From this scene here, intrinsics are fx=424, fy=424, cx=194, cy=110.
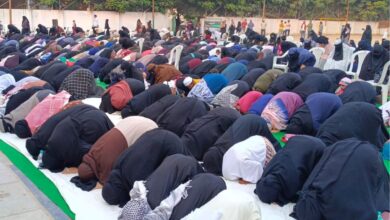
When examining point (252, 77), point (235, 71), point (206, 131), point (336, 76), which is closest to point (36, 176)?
point (206, 131)

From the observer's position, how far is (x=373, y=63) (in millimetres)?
7145

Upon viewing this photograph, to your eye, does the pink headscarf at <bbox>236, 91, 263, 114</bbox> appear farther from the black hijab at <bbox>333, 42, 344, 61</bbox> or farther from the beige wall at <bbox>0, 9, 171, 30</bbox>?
the beige wall at <bbox>0, 9, 171, 30</bbox>

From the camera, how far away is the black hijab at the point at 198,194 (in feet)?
8.62

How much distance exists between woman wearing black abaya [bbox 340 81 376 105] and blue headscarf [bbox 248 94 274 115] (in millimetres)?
932

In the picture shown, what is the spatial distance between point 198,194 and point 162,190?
28 cm

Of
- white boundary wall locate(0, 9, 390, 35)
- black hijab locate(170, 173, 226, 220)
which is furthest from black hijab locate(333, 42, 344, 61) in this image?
white boundary wall locate(0, 9, 390, 35)

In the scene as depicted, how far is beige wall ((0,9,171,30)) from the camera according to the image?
21.4 metres

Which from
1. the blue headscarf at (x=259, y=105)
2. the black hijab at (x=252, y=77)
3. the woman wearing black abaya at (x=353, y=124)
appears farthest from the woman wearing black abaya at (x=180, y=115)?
the black hijab at (x=252, y=77)

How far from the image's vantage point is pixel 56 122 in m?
4.12

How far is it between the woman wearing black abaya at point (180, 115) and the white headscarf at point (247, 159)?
1.07 m

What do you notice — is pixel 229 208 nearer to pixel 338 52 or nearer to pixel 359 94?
pixel 359 94

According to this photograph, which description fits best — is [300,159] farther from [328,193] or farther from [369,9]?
[369,9]

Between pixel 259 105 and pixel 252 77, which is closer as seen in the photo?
pixel 259 105

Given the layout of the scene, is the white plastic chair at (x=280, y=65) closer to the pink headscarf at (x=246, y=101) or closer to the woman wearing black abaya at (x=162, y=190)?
the pink headscarf at (x=246, y=101)
